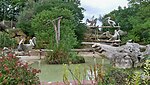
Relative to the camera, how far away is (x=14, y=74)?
5074 millimetres

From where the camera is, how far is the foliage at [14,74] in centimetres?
490

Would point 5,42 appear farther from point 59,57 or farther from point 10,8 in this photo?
point 10,8

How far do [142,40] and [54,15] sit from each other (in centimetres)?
526

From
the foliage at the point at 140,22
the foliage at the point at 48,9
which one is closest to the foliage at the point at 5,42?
the foliage at the point at 48,9

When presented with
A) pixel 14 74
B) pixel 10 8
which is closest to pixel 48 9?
pixel 10 8

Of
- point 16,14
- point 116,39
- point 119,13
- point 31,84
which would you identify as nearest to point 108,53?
point 31,84

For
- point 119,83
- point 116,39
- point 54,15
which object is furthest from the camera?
point 116,39

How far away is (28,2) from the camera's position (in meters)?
23.5

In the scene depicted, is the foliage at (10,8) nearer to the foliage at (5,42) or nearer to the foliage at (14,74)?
the foliage at (5,42)

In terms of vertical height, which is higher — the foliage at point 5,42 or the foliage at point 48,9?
the foliage at point 48,9

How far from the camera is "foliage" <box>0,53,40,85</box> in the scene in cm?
490

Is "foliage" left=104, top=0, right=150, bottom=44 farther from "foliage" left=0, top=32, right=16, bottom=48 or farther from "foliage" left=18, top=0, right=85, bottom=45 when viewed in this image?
"foliage" left=0, top=32, right=16, bottom=48

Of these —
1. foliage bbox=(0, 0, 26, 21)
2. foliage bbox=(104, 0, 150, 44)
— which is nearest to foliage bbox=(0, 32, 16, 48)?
foliage bbox=(104, 0, 150, 44)

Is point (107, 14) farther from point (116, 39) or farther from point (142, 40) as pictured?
point (142, 40)
